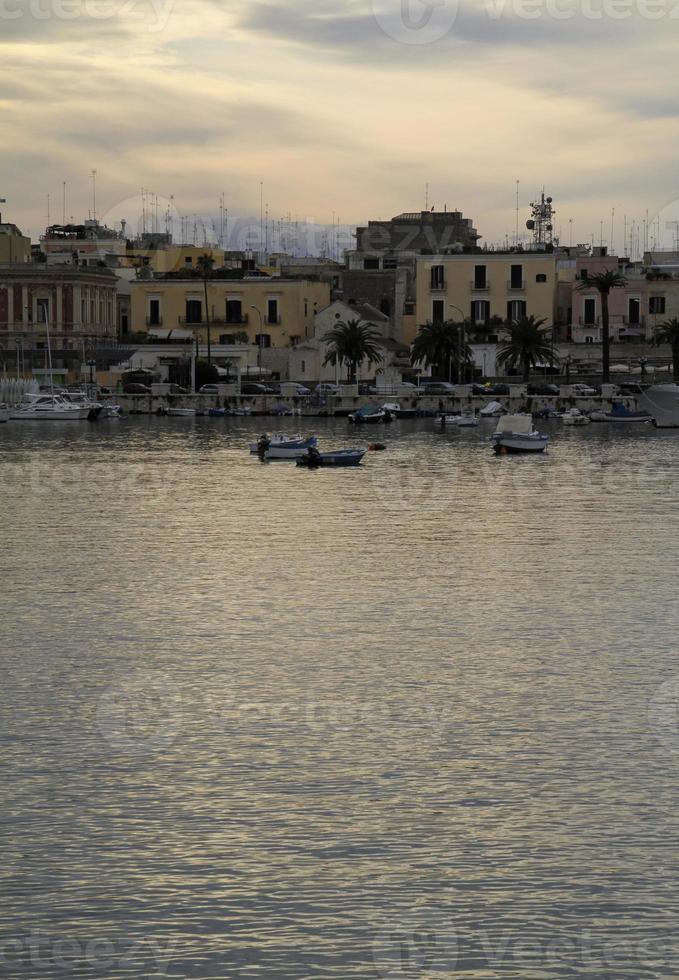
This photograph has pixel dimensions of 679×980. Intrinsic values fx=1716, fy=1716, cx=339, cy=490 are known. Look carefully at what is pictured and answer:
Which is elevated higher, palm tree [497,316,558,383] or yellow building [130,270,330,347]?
yellow building [130,270,330,347]

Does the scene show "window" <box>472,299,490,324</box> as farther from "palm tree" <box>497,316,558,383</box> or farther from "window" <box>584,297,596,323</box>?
"window" <box>584,297,596,323</box>

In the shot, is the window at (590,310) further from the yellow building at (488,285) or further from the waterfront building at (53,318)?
the waterfront building at (53,318)

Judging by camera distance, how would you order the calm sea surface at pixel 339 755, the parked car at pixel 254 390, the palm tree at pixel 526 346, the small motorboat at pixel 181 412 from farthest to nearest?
the parked car at pixel 254 390 < the small motorboat at pixel 181 412 < the palm tree at pixel 526 346 < the calm sea surface at pixel 339 755

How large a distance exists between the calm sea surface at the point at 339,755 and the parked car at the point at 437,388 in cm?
7761

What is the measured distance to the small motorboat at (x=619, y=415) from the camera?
117875 millimetres

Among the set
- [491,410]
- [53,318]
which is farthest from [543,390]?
[53,318]

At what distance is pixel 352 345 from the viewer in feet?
A: 412

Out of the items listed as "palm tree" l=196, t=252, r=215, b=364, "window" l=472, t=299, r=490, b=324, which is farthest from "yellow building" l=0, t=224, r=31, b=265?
"window" l=472, t=299, r=490, b=324

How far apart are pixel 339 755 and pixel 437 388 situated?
104054mm

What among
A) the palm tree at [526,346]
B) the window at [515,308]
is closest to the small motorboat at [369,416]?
the palm tree at [526,346]

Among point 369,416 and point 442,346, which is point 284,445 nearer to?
point 369,416

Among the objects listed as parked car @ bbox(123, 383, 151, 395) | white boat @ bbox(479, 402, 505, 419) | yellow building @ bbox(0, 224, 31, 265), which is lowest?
white boat @ bbox(479, 402, 505, 419)

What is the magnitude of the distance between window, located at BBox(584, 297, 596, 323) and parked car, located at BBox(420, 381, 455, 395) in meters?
15.1

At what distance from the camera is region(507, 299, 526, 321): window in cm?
13362
